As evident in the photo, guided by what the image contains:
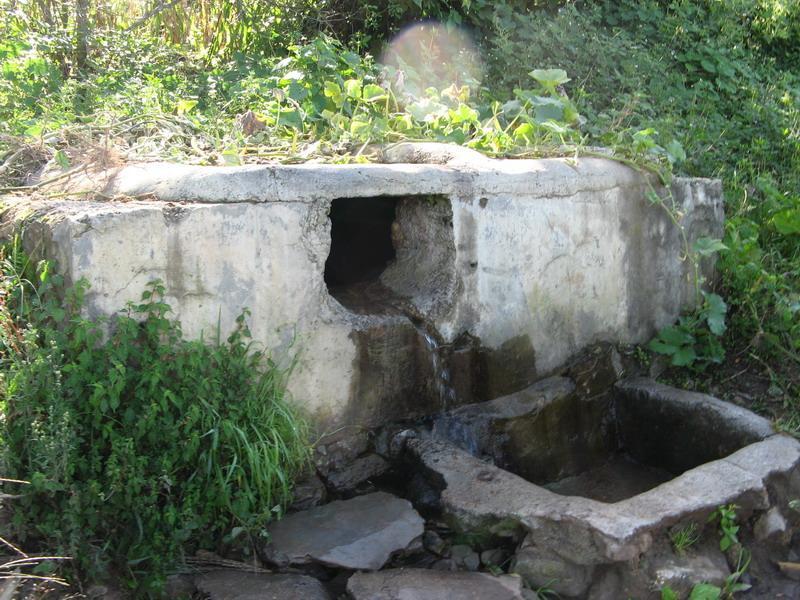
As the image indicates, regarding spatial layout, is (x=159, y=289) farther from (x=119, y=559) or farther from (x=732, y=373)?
(x=732, y=373)

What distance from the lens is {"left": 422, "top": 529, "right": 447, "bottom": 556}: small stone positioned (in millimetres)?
3246

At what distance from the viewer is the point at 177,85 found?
5.97m

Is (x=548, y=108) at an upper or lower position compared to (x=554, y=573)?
upper

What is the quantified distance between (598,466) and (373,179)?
200 cm

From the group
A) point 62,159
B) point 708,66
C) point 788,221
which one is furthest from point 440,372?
point 708,66

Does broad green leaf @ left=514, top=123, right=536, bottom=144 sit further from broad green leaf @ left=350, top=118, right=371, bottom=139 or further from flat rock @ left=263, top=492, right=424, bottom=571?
flat rock @ left=263, top=492, right=424, bottom=571

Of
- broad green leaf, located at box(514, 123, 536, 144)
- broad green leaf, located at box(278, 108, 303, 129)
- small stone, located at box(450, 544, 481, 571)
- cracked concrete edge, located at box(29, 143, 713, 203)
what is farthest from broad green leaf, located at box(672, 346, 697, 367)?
broad green leaf, located at box(278, 108, 303, 129)

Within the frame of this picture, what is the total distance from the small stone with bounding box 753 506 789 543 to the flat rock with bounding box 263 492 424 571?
4.57 ft

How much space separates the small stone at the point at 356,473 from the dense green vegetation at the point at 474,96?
0.65 metres

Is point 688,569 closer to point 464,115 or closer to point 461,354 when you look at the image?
point 461,354

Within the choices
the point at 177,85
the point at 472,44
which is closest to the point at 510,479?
the point at 177,85

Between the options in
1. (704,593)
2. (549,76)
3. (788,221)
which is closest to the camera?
(704,593)

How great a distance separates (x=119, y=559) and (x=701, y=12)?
22.7 ft

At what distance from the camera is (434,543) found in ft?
10.7
